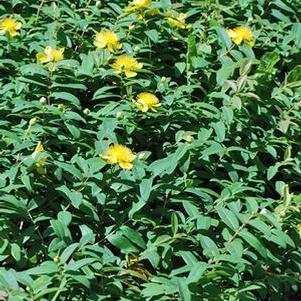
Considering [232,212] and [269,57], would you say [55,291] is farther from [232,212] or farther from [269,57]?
[269,57]

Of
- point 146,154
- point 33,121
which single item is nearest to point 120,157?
point 146,154

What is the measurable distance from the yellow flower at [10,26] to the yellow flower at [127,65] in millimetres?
474

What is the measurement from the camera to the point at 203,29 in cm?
382

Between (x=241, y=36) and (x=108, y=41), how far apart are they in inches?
25.9

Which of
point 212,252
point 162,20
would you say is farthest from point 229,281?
point 162,20

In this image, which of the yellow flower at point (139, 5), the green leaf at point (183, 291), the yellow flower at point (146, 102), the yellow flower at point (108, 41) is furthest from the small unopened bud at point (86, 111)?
the green leaf at point (183, 291)

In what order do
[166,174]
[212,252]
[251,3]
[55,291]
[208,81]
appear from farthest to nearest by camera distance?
1. [251,3]
2. [208,81]
3. [166,174]
4. [212,252]
5. [55,291]

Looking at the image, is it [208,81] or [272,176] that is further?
[208,81]

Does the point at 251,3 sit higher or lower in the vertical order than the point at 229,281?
higher

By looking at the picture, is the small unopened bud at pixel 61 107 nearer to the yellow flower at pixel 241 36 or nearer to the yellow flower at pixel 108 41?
the yellow flower at pixel 108 41

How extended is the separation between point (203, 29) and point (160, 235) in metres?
1.35

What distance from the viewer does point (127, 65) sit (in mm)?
3297

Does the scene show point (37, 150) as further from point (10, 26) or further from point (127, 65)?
point (10, 26)

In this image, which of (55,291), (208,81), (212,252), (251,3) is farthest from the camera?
(251,3)
